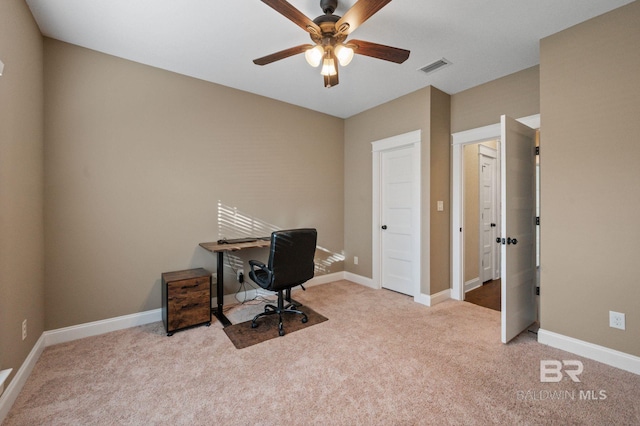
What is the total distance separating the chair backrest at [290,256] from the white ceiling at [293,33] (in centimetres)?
182

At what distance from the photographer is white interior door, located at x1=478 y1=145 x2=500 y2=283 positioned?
4218 millimetres

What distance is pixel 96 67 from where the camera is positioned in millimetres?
2586

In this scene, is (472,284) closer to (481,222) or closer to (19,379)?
(481,222)

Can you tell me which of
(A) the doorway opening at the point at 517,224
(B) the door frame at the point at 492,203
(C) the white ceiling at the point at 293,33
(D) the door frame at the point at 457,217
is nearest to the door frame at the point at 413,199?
(D) the door frame at the point at 457,217

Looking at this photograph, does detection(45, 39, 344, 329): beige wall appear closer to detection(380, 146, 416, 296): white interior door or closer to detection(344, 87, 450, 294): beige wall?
detection(344, 87, 450, 294): beige wall

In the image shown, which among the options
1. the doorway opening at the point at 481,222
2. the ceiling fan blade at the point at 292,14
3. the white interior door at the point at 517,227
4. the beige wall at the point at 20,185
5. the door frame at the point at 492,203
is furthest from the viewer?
the door frame at the point at 492,203

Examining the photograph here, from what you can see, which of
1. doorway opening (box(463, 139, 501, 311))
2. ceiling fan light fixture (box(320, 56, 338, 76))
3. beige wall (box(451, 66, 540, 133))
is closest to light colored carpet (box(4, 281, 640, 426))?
doorway opening (box(463, 139, 501, 311))

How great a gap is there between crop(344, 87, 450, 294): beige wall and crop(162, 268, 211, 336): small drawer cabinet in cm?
246

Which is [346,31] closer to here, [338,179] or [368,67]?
[368,67]

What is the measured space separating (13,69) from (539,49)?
14.0 feet

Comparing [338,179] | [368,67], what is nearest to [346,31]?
[368,67]

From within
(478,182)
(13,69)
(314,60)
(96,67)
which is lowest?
(478,182)

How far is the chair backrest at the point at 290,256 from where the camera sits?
258 centimetres

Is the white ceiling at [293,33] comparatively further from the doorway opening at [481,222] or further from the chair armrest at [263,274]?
the chair armrest at [263,274]
